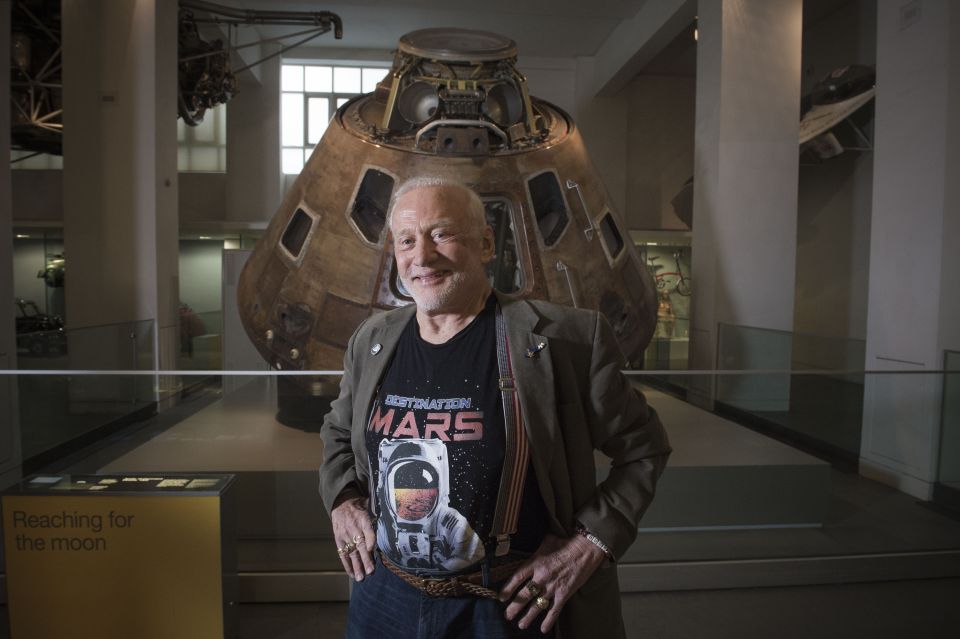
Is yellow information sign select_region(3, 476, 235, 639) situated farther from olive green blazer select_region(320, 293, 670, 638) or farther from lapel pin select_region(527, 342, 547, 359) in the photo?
lapel pin select_region(527, 342, 547, 359)

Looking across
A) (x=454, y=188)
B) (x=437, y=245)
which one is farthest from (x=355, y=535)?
(x=454, y=188)

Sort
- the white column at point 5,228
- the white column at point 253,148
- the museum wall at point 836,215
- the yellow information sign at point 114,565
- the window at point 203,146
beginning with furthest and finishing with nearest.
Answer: the window at point 203,146 < the white column at point 253,148 < the museum wall at point 836,215 < the white column at point 5,228 < the yellow information sign at point 114,565

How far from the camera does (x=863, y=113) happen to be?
304 inches

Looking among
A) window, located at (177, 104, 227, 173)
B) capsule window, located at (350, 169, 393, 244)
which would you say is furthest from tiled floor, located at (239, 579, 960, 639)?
window, located at (177, 104, 227, 173)

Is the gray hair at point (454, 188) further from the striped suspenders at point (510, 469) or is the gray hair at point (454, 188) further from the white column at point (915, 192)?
the white column at point (915, 192)

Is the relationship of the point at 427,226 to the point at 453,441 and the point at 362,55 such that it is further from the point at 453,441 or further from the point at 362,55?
the point at 362,55

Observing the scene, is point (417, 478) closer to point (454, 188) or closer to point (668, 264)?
point (454, 188)

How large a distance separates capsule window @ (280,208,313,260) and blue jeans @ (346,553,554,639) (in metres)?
2.68

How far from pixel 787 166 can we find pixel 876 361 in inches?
93.1

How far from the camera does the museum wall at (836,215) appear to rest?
8242 mm

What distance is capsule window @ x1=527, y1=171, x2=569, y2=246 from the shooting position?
140 inches

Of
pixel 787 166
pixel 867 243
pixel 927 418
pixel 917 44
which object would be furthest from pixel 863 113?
pixel 927 418

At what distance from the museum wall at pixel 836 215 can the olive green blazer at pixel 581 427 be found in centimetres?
830

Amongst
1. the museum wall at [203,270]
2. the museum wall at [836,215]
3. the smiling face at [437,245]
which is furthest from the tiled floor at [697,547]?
the museum wall at [836,215]
